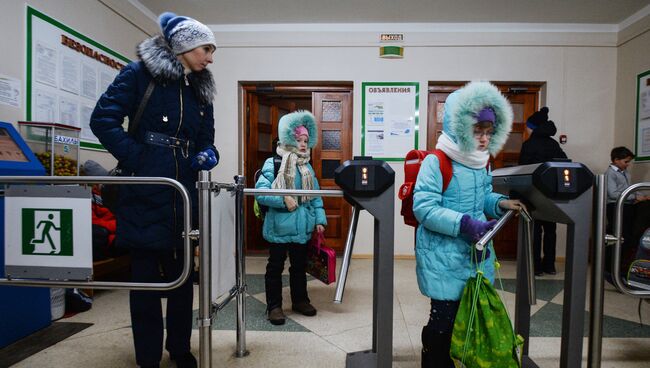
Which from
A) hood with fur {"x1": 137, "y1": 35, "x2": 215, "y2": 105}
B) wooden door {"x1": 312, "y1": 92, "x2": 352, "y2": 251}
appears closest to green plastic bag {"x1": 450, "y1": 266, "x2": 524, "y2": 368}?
hood with fur {"x1": 137, "y1": 35, "x2": 215, "y2": 105}

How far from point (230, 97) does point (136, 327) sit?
298 centimetres

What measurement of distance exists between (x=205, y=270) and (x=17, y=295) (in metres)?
1.32

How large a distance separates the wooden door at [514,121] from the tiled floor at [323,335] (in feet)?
3.86

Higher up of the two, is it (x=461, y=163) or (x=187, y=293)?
(x=461, y=163)

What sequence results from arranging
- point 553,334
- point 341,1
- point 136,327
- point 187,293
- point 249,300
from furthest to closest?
point 341,1 → point 249,300 → point 553,334 → point 187,293 → point 136,327

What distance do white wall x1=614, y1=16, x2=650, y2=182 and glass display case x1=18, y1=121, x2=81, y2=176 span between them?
194 inches

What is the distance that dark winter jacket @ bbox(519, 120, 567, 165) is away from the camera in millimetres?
3158

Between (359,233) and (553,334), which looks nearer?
(553,334)

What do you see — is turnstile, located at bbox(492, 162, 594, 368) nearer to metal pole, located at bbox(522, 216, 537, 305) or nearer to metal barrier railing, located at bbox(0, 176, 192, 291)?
metal pole, located at bbox(522, 216, 537, 305)

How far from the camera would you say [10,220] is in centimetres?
130

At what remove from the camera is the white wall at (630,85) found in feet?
11.2

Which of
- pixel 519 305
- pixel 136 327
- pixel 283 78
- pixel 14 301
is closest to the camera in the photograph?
pixel 136 327

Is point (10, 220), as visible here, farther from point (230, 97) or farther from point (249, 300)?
point (230, 97)

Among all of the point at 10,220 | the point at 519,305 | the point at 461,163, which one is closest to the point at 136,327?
the point at 10,220
